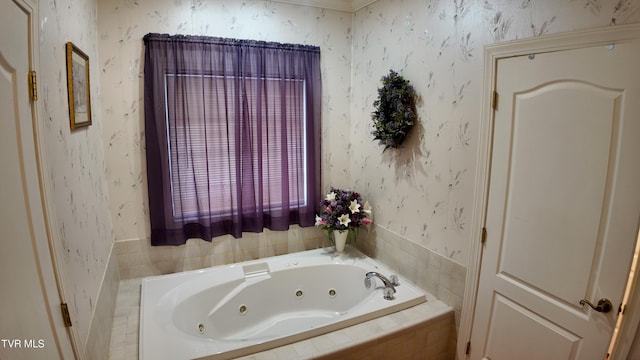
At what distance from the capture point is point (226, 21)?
260 cm

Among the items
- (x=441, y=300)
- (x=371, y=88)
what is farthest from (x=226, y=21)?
(x=441, y=300)

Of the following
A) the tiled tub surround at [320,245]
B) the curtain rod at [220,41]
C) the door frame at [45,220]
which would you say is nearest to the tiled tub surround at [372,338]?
the tiled tub surround at [320,245]

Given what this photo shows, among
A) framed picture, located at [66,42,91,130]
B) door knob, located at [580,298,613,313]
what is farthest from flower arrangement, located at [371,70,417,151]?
framed picture, located at [66,42,91,130]

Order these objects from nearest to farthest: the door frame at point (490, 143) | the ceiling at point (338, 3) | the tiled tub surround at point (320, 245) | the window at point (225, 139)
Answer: the door frame at point (490, 143) → the tiled tub surround at point (320, 245) → the window at point (225, 139) → the ceiling at point (338, 3)

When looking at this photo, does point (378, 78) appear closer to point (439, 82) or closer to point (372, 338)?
point (439, 82)

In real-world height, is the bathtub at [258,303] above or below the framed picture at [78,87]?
below

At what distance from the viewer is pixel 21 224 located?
94 cm

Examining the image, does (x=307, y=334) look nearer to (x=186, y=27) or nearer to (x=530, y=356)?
(x=530, y=356)

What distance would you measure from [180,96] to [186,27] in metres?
0.51

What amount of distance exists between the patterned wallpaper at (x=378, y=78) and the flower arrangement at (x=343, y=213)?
135mm

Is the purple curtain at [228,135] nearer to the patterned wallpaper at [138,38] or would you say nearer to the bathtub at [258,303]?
the patterned wallpaper at [138,38]

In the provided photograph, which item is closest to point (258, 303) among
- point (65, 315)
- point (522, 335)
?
point (65, 315)

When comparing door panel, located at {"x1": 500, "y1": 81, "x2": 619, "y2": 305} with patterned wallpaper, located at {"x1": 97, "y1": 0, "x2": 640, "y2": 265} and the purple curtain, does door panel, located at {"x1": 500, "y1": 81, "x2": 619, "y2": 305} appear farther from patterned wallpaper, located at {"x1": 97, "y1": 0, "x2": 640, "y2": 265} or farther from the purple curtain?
the purple curtain

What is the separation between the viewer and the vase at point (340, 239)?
2976 millimetres
